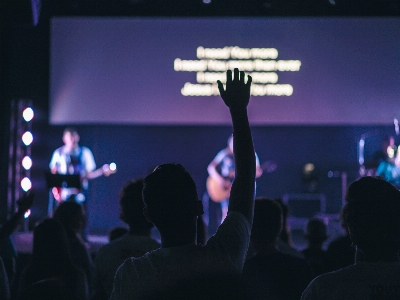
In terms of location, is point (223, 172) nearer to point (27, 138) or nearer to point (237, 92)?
point (27, 138)

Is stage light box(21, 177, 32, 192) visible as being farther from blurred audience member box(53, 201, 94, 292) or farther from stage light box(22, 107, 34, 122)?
blurred audience member box(53, 201, 94, 292)

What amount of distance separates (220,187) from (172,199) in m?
7.05

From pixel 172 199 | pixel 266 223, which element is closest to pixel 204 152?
pixel 266 223

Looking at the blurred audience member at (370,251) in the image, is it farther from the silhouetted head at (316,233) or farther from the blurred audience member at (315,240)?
the silhouetted head at (316,233)

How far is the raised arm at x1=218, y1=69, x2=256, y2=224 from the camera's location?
1.27 m

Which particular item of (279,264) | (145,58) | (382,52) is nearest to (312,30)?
(382,52)

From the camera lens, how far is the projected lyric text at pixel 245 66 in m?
7.53

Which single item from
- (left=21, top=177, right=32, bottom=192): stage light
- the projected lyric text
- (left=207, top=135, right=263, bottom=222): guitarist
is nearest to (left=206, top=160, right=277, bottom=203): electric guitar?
(left=207, top=135, right=263, bottom=222): guitarist

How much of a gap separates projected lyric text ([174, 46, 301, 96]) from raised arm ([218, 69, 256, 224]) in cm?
618

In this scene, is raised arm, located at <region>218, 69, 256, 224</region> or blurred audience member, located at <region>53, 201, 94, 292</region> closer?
raised arm, located at <region>218, 69, 256, 224</region>

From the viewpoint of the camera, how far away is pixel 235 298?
117 centimetres

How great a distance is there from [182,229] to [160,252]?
0.08 metres

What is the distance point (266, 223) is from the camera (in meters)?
2.13

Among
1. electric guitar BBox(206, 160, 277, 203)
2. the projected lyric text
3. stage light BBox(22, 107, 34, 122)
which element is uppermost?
the projected lyric text
